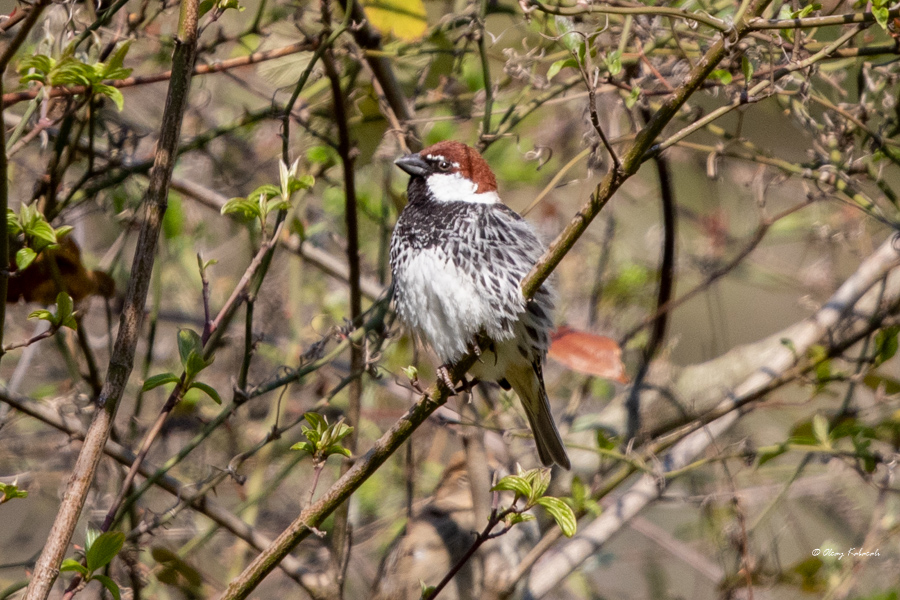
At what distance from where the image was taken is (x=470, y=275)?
7.52 feet

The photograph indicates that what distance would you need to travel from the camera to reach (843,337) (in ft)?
9.50

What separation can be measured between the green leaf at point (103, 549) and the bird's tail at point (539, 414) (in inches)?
56.4

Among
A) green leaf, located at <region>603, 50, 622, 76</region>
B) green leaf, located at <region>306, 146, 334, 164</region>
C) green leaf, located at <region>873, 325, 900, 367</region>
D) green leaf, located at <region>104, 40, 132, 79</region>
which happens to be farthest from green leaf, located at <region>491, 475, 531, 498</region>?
green leaf, located at <region>306, 146, 334, 164</region>

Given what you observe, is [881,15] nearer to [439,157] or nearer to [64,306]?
[439,157]

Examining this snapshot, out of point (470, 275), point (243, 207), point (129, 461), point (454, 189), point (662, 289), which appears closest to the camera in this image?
point (243, 207)

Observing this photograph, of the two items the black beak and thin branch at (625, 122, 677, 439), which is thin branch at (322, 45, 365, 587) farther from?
thin branch at (625, 122, 677, 439)

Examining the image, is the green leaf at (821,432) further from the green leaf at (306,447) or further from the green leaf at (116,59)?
the green leaf at (116,59)

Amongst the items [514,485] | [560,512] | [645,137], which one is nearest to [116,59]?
[645,137]

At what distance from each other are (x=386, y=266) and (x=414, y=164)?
125 cm

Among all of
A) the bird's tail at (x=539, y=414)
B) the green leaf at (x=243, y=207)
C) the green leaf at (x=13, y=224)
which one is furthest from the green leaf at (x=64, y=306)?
the bird's tail at (x=539, y=414)

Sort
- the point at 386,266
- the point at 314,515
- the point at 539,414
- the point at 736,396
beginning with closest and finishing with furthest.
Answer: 1. the point at 314,515
2. the point at 539,414
3. the point at 736,396
4. the point at 386,266

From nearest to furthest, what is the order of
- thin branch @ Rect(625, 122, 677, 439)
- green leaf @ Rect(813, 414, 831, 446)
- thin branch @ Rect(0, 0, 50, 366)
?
1. thin branch @ Rect(0, 0, 50, 366)
2. green leaf @ Rect(813, 414, 831, 446)
3. thin branch @ Rect(625, 122, 677, 439)

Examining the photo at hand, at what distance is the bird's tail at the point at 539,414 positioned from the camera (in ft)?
8.76

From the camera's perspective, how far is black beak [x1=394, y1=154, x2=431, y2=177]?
2580 mm
